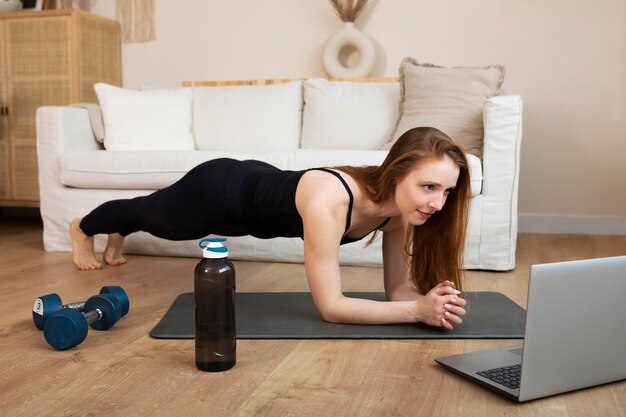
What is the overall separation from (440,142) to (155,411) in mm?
880

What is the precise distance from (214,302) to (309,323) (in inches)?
18.4

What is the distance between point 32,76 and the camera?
418 cm

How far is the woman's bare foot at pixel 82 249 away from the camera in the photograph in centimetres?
257

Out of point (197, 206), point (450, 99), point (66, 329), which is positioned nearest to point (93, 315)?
point (66, 329)

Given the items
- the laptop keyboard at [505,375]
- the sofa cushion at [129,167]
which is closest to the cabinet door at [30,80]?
the sofa cushion at [129,167]

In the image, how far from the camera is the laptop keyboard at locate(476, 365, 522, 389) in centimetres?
133

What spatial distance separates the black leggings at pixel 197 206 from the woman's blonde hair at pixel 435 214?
1.28 feet

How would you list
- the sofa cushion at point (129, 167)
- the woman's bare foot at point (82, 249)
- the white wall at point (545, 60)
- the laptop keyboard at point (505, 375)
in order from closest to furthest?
the laptop keyboard at point (505, 375), the woman's bare foot at point (82, 249), the sofa cushion at point (129, 167), the white wall at point (545, 60)

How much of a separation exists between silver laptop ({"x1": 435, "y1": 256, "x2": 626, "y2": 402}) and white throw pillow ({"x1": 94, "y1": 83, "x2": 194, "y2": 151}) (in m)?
2.45

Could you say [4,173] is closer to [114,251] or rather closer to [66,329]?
→ [114,251]

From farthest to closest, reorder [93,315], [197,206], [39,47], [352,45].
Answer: [39,47]
[352,45]
[197,206]
[93,315]

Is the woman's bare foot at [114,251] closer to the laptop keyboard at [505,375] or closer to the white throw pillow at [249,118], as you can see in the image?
the white throw pillow at [249,118]

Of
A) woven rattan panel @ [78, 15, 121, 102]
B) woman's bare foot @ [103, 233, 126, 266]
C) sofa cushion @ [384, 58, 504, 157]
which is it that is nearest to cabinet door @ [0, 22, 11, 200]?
woven rattan panel @ [78, 15, 121, 102]

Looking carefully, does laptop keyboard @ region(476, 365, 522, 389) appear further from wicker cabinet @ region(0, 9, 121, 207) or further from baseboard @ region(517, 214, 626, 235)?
wicker cabinet @ region(0, 9, 121, 207)
